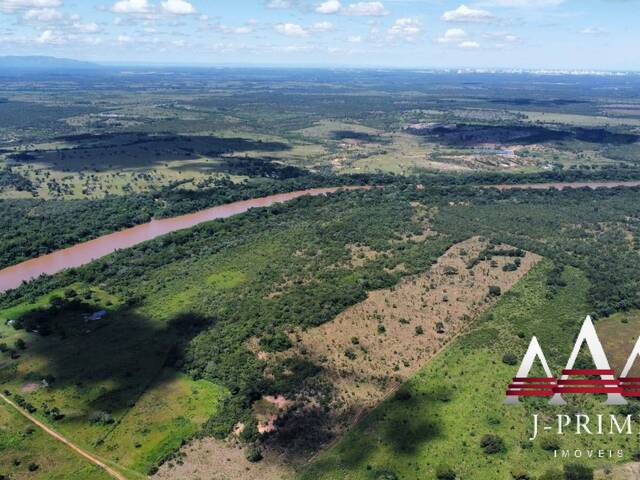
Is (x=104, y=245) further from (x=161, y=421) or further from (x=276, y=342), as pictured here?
(x=161, y=421)

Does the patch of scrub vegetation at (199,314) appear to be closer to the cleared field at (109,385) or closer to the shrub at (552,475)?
the cleared field at (109,385)

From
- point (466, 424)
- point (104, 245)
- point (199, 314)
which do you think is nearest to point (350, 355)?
point (466, 424)

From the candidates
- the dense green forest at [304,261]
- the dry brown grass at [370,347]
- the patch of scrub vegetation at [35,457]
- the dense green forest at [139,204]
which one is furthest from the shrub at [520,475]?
the dense green forest at [139,204]

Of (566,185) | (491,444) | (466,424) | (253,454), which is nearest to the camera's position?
(491,444)

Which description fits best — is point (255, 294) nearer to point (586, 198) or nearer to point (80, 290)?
point (80, 290)

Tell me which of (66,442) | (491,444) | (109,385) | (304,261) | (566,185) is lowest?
(66,442)

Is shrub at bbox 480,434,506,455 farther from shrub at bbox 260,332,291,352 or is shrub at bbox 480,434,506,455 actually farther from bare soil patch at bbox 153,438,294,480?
shrub at bbox 260,332,291,352

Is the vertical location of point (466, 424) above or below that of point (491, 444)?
below

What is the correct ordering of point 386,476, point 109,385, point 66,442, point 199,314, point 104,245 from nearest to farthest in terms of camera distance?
1. point 386,476
2. point 66,442
3. point 109,385
4. point 199,314
5. point 104,245

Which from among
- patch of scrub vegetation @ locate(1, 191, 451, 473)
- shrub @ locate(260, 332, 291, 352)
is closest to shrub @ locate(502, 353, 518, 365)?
patch of scrub vegetation @ locate(1, 191, 451, 473)
